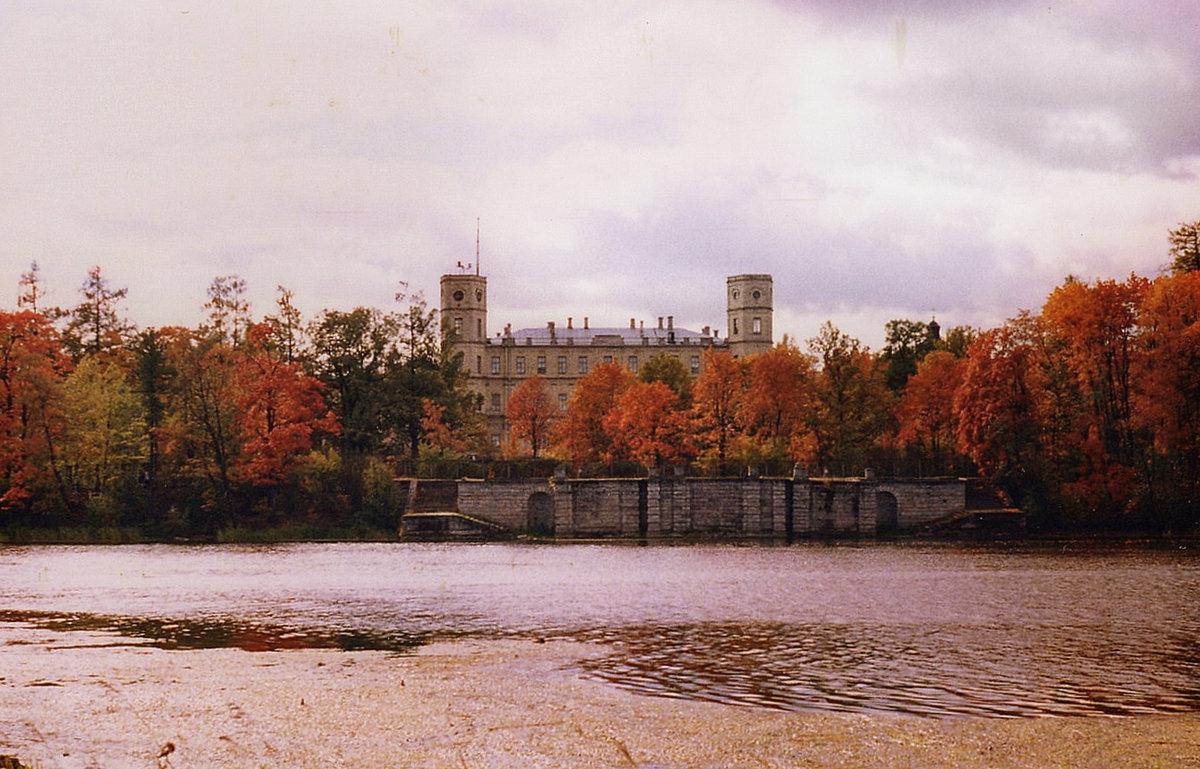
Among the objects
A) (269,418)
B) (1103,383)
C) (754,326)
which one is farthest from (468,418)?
(754,326)

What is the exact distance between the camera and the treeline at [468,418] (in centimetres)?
6106

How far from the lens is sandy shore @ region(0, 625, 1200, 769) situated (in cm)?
1350

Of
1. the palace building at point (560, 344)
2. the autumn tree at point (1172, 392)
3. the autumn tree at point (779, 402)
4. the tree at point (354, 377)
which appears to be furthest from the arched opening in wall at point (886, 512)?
the palace building at point (560, 344)

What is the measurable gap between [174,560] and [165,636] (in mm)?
25342

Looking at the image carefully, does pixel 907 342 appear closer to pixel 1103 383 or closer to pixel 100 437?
pixel 1103 383

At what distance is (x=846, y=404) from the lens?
2862 inches

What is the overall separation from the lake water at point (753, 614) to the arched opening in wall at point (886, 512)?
15.3 m

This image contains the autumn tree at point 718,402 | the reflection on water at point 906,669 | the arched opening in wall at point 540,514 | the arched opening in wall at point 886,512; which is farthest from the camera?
the autumn tree at point 718,402

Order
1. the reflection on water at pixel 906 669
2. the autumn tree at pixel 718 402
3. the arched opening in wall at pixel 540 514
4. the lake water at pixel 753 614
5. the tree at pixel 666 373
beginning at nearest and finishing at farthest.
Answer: the reflection on water at pixel 906 669 → the lake water at pixel 753 614 → the arched opening in wall at pixel 540 514 → the autumn tree at pixel 718 402 → the tree at pixel 666 373

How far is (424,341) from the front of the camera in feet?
254

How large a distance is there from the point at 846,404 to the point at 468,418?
70.8 feet

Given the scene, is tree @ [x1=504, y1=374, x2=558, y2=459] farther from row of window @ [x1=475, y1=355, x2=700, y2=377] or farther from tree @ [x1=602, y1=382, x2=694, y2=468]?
row of window @ [x1=475, y1=355, x2=700, y2=377]

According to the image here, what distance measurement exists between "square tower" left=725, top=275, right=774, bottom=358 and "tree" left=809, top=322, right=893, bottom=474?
61.5m

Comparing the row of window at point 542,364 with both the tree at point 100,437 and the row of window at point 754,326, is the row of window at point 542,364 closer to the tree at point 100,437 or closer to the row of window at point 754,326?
the row of window at point 754,326
